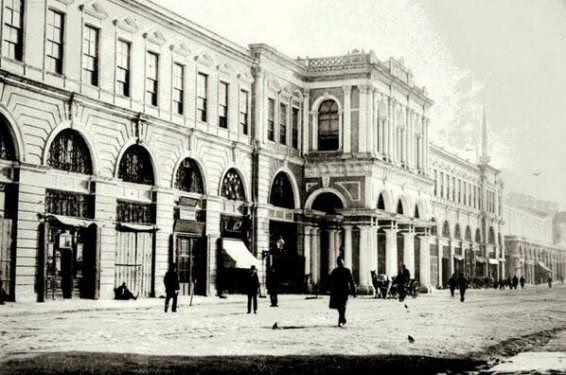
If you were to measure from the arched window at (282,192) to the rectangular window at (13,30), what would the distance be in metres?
17.4

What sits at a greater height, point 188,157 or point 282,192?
point 188,157

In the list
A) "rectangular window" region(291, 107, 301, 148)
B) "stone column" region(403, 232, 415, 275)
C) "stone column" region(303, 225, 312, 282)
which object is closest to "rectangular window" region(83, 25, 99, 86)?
"rectangular window" region(291, 107, 301, 148)

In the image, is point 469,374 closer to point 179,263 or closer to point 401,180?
point 179,263

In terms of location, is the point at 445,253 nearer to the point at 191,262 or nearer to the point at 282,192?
the point at 282,192

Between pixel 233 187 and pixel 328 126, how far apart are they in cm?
892

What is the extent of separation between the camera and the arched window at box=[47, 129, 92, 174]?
2695cm

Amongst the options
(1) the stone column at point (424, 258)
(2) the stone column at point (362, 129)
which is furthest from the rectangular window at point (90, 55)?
(1) the stone column at point (424, 258)

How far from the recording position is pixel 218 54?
120 ft

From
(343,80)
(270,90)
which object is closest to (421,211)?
(343,80)

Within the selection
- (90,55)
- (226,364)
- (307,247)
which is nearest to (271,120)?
(307,247)

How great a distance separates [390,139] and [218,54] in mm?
13893

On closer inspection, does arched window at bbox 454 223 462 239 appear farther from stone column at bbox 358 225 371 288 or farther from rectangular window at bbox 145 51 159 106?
rectangular window at bbox 145 51 159 106

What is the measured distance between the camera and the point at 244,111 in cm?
3906

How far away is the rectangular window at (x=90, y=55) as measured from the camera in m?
28.6
